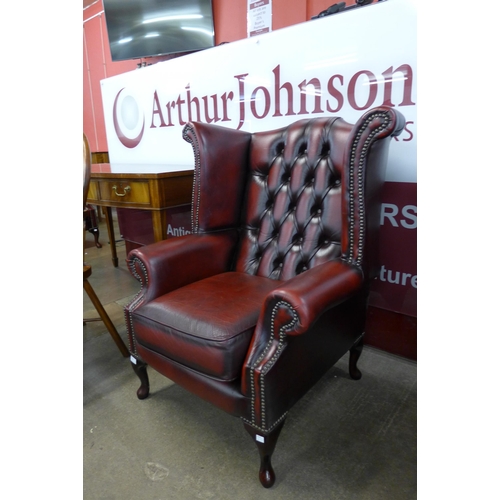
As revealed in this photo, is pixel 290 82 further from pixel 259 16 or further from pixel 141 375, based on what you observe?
pixel 141 375

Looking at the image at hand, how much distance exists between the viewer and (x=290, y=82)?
6.13ft

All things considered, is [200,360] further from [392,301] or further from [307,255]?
[392,301]

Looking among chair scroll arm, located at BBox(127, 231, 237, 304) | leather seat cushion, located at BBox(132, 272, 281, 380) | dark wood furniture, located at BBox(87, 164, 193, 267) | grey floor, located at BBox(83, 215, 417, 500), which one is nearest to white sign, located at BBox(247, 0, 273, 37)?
dark wood furniture, located at BBox(87, 164, 193, 267)

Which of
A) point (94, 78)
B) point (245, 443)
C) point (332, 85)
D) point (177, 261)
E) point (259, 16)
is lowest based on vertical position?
point (245, 443)

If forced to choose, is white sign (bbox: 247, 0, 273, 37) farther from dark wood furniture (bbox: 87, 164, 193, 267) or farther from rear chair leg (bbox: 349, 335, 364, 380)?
rear chair leg (bbox: 349, 335, 364, 380)

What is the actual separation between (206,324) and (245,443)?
50 centimetres

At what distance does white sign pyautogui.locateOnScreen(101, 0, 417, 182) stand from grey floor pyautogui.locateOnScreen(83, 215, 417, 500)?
98 cm

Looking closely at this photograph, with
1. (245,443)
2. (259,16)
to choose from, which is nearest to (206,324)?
(245,443)

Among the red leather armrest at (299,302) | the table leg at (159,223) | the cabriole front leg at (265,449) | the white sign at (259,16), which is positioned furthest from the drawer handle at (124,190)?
the white sign at (259,16)
